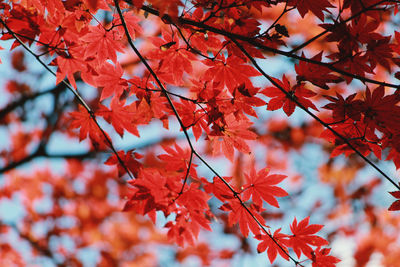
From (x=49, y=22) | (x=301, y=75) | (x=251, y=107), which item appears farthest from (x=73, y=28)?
(x=301, y=75)

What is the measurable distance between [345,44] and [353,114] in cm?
33

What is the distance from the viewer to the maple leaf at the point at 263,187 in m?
1.55

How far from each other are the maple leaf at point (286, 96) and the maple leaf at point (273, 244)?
67 centimetres

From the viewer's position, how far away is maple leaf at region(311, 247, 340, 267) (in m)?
1.52

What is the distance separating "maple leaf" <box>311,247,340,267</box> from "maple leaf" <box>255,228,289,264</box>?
0.47ft

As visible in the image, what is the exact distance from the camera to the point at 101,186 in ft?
23.5

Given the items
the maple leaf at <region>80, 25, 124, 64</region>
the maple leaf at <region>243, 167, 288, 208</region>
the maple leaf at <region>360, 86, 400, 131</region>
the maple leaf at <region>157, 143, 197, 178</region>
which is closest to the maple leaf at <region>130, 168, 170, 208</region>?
the maple leaf at <region>157, 143, 197, 178</region>

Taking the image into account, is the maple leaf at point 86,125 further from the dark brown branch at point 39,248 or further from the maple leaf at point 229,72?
the dark brown branch at point 39,248

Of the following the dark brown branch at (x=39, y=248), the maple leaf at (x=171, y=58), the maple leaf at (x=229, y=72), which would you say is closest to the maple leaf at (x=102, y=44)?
the maple leaf at (x=171, y=58)

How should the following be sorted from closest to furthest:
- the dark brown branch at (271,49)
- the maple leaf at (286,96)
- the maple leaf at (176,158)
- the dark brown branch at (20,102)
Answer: the dark brown branch at (271,49) < the maple leaf at (286,96) < the maple leaf at (176,158) < the dark brown branch at (20,102)

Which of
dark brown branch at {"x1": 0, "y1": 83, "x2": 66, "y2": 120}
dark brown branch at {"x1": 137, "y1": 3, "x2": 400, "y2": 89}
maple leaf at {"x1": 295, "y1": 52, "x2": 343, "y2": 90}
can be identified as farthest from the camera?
dark brown branch at {"x1": 0, "y1": 83, "x2": 66, "y2": 120}

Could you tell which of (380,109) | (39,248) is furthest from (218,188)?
(39,248)

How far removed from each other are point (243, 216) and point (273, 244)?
221 millimetres

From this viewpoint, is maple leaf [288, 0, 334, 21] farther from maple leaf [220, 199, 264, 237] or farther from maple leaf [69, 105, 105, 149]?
maple leaf [69, 105, 105, 149]
